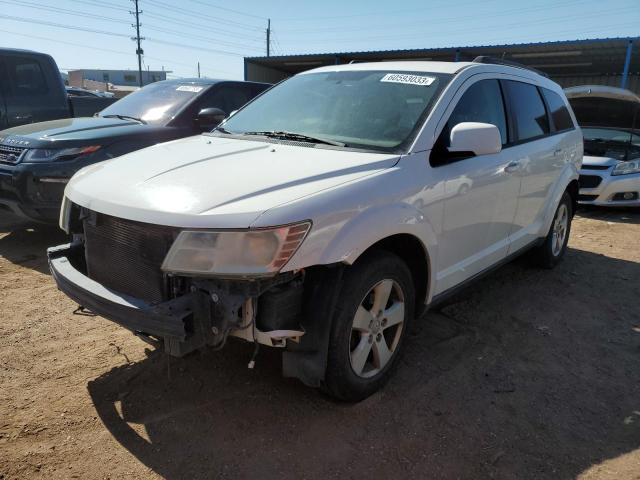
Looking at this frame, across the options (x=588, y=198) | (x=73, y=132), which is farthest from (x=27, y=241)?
(x=588, y=198)

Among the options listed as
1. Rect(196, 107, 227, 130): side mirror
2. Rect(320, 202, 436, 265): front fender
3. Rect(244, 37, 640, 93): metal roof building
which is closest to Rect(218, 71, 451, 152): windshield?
Rect(320, 202, 436, 265): front fender

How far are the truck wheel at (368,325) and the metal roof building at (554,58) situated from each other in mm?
12293

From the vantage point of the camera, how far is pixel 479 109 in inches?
139

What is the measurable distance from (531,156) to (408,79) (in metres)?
1.40

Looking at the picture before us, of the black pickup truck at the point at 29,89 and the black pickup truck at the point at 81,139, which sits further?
the black pickup truck at the point at 29,89

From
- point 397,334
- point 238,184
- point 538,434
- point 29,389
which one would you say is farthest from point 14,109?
point 538,434

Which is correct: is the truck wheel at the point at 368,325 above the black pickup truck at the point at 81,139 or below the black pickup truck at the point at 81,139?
below

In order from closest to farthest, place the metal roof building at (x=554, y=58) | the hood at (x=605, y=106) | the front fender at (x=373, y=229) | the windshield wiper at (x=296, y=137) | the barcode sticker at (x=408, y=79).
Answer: the front fender at (x=373, y=229) < the windshield wiper at (x=296, y=137) < the barcode sticker at (x=408, y=79) < the hood at (x=605, y=106) < the metal roof building at (x=554, y=58)

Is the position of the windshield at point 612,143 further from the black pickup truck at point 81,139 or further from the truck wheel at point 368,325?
the truck wheel at point 368,325

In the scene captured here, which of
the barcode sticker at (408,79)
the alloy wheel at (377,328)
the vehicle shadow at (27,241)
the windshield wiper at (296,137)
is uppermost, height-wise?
the barcode sticker at (408,79)

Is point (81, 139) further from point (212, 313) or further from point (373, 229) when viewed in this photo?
point (373, 229)

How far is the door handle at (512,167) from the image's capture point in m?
3.70

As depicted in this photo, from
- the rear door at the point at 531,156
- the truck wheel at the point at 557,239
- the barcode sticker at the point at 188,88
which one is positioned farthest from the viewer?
the barcode sticker at the point at 188,88

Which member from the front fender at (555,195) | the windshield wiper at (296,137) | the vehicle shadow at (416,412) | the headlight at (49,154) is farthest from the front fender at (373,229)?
the headlight at (49,154)
